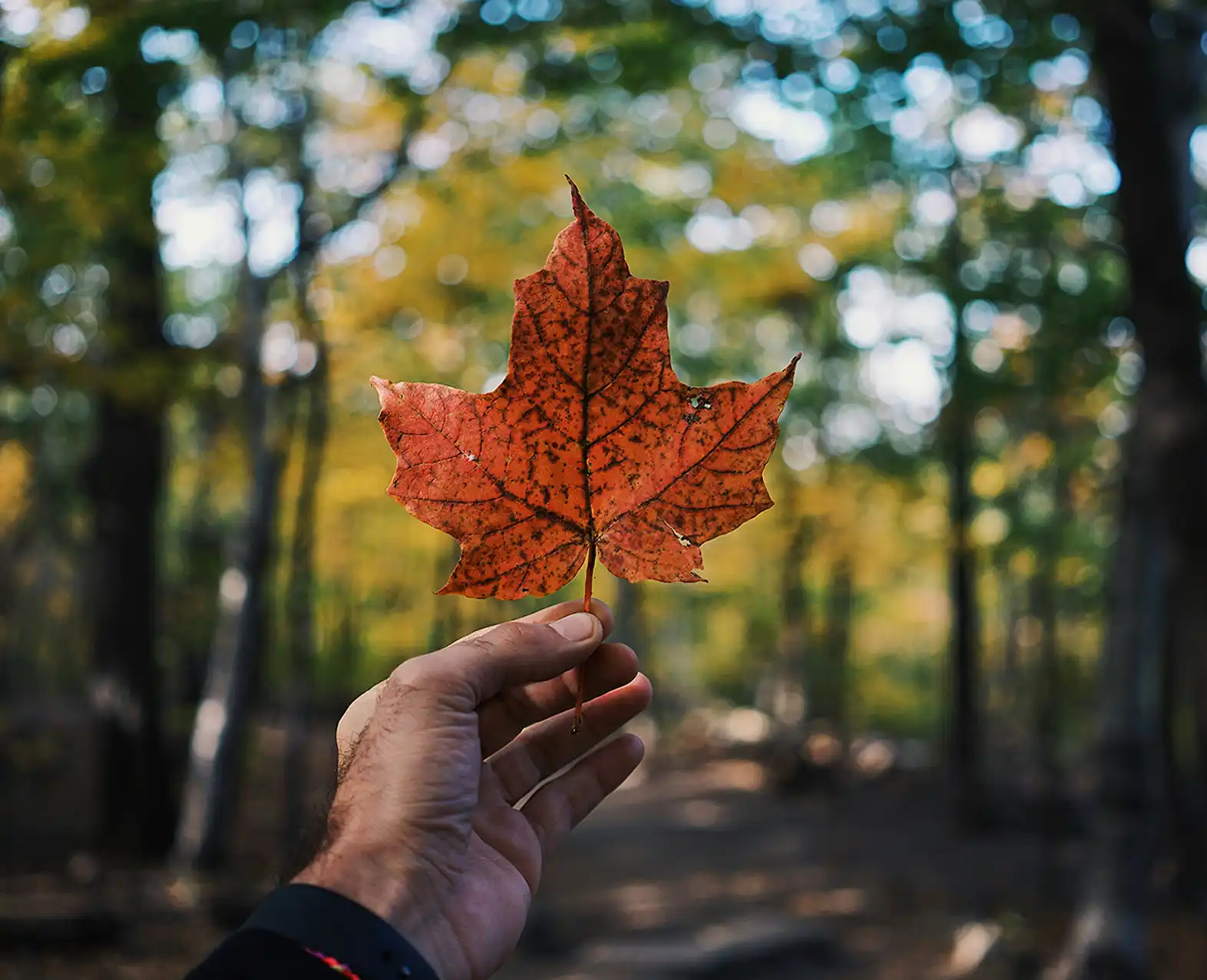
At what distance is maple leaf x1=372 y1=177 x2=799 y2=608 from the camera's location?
4.37 feet

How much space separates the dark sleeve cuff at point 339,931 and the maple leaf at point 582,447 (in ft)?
1.40

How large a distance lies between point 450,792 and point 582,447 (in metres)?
0.54

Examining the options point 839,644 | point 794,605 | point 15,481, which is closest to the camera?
point 794,605

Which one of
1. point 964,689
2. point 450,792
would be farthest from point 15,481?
point 450,792

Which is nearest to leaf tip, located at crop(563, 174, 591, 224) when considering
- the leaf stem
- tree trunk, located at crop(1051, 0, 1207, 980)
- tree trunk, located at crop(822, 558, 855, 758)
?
the leaf stem

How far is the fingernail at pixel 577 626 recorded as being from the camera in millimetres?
1486

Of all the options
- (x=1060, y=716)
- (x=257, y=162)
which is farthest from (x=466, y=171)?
(x=1060, y=716)

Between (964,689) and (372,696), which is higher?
(372,696)

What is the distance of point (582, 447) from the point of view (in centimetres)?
140

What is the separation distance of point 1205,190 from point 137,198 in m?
10.1

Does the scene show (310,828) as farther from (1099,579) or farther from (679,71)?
(1099,579)

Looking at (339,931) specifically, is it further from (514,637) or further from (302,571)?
(302,571)

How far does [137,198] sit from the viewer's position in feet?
20.1

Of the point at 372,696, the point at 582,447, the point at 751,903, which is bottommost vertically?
the point at 751,903
